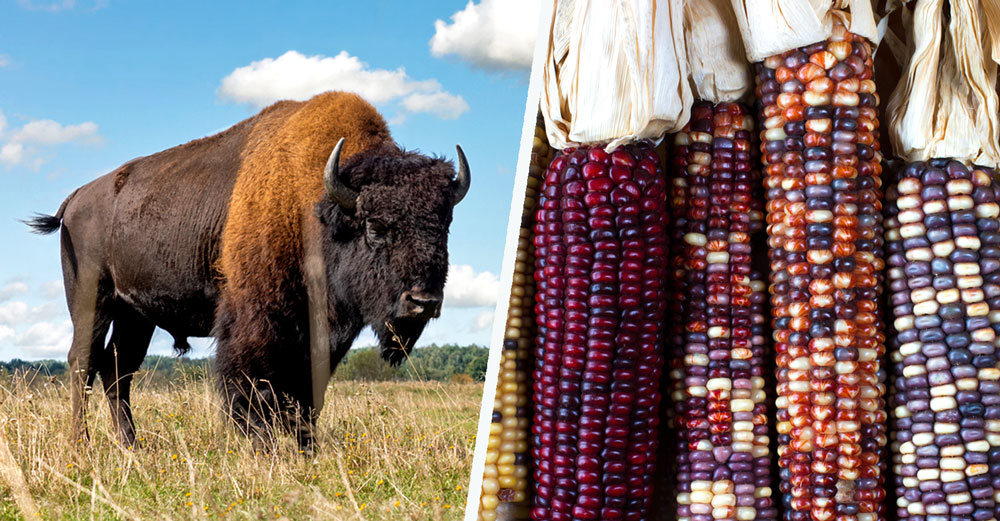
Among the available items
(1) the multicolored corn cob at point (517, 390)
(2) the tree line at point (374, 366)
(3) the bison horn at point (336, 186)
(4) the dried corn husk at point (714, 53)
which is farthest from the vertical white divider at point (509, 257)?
(3) the bison horn at point (336, 186)

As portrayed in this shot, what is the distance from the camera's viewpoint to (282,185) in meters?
3.20

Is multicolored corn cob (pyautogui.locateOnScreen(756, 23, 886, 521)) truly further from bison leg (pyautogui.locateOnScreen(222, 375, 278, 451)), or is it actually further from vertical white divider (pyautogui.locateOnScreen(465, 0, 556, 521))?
bison leg (pyautogui.locateOnScreen(222, 375, 278, 451))

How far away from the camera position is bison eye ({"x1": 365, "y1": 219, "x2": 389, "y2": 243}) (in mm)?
2863

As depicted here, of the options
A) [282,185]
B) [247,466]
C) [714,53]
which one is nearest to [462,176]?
[282,185]

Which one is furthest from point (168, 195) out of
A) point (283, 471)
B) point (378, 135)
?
point (283, 471)

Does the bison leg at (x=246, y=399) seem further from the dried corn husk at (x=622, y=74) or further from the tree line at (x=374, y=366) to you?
the dried corn husk at (x=622, y=74)

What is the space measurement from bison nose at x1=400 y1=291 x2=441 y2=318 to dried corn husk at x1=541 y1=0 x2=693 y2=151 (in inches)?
75.0

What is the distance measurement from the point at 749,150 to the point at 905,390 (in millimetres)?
291

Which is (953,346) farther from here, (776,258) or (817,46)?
(817,46)

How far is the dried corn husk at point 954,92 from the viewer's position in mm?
870

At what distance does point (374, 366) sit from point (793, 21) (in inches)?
104

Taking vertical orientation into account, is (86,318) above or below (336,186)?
below

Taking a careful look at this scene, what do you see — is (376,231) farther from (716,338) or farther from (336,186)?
(716,338)

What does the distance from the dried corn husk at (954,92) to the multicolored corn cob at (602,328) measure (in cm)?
29
